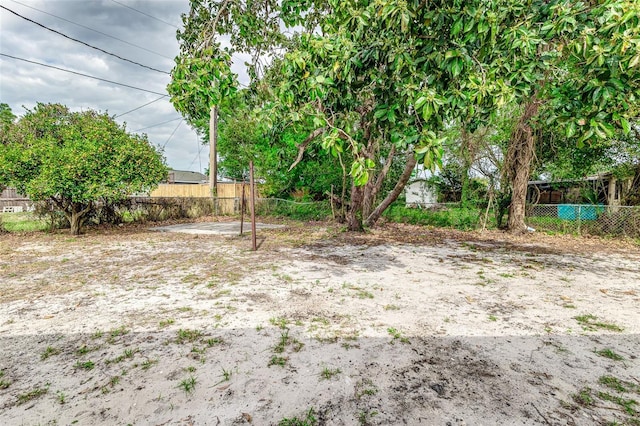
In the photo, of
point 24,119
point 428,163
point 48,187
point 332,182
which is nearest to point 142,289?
point 428,163

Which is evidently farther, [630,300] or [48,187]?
[48,187]

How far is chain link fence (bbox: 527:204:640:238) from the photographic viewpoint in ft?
25.5

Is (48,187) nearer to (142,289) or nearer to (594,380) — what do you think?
(142,289)

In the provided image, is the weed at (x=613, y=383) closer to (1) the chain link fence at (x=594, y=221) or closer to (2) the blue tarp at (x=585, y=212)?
(1) the chain link fence at (x=594, y=221)

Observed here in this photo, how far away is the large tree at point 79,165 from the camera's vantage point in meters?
7.09

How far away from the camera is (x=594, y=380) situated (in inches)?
77.2

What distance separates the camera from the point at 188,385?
1909mm

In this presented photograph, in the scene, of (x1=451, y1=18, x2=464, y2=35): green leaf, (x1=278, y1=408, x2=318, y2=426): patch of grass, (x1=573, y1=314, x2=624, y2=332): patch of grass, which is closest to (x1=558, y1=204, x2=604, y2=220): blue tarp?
(x1=573, y1=314, x2=624, y2=332): patch of grass

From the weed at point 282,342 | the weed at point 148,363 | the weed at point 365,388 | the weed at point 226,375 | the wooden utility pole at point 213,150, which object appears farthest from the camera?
the wooden utility pole at point 213,150

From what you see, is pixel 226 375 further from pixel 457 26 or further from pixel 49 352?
pixel 457 26

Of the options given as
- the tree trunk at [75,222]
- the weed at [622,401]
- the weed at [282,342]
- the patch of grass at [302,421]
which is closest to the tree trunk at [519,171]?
the weed at [622,401]

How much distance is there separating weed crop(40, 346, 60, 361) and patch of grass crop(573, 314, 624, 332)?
14.8ft

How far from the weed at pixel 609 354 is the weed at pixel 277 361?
2.42 metres

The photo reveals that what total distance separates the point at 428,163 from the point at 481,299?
207 cm
